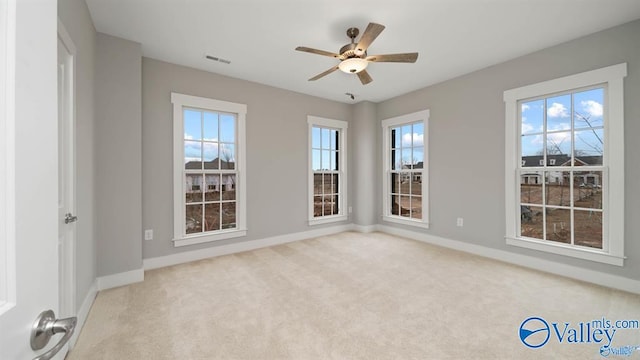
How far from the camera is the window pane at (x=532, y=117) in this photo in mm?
3262

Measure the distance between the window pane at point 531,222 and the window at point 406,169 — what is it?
1.33 metres

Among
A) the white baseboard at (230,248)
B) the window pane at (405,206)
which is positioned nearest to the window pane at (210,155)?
the white baseboard at (230,248)

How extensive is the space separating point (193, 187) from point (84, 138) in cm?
150

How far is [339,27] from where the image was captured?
8.70 feet

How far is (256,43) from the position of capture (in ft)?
9.78

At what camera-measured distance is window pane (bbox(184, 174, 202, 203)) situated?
358cm

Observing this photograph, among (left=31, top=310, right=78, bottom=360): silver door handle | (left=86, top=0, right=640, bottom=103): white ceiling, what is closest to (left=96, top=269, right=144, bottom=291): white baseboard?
(left=86, top=0, right=640, bottom=103): white ceiling

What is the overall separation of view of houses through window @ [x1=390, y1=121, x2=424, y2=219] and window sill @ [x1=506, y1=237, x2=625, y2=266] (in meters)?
1.57

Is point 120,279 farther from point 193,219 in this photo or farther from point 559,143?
point 559,143

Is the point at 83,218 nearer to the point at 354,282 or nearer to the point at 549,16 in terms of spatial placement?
the point at 354,282

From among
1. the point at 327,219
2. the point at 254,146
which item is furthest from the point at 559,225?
the point at 254,146

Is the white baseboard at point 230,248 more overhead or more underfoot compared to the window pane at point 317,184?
more underfoot

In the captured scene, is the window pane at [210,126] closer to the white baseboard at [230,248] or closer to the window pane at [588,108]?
the white baseboard at [230,248]

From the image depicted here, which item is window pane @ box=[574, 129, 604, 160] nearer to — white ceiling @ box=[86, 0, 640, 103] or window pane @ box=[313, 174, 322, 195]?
white ceiling @ box=[86, 0, 640, 103]
